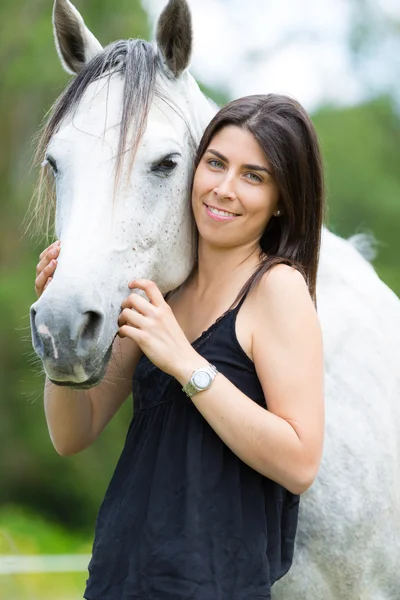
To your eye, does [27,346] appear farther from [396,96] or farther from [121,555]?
[121,555]

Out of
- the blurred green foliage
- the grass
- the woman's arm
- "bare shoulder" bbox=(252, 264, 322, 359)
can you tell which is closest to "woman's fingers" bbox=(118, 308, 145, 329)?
the woman's arm

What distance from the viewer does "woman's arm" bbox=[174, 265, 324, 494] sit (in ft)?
6.15

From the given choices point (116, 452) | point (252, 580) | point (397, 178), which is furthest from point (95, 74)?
point (397, 178)

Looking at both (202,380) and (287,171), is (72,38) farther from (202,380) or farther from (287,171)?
(202,380)

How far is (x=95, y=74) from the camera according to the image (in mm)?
2262

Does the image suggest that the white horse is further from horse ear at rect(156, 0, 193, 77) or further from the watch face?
the watch face

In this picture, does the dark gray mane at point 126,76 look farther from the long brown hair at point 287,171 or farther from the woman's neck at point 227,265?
the woman's neck at point 227,265

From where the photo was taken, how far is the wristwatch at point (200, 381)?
188 centimetres

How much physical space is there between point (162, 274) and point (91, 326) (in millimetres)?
395

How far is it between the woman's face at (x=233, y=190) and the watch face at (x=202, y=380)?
1.29 feet

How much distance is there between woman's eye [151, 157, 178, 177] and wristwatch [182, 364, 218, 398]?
538mm

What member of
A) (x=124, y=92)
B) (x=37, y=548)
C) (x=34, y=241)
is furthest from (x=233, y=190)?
(x=34, y=241)

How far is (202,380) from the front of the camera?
6.16ft

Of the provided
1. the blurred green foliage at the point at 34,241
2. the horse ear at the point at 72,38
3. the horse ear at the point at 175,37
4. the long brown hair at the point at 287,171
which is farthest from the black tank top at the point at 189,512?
the blurred green foliage at the point at 34,241
